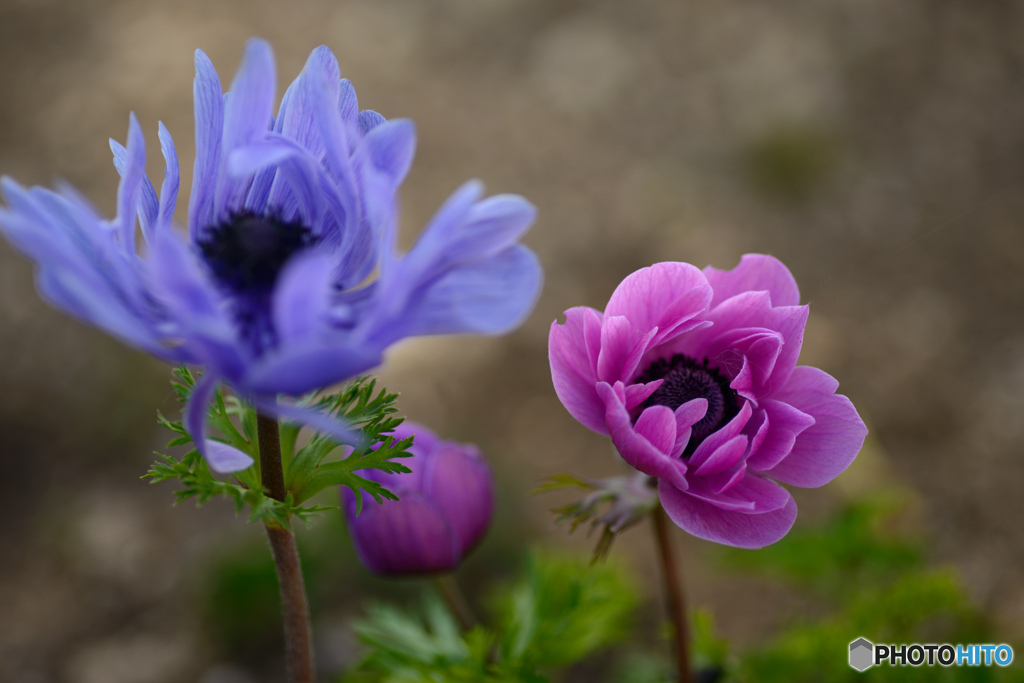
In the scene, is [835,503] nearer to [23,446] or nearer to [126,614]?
[126,614]

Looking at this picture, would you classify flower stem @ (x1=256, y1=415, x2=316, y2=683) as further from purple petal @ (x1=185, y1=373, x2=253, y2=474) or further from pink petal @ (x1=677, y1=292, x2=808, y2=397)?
pink petal @ (x1=677, y1=292, x2=808, y2=397)

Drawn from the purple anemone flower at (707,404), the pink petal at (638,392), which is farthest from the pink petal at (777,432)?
the pink petal at (638,392)

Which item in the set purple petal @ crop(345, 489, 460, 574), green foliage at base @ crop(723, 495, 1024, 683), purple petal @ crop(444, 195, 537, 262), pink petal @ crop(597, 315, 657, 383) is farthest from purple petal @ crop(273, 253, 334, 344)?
green foliage at base @ crop(723, 495, 1024, 683)

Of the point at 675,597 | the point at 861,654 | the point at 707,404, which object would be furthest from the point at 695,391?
the point at 861,654

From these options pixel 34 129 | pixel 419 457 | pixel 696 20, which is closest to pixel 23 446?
pixel 34 129

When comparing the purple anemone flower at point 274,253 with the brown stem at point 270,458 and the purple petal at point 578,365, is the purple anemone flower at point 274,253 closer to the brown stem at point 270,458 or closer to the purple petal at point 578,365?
the brown stem at point 270,458

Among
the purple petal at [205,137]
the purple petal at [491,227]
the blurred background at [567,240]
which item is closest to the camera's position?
the purple petal at [491,227]
